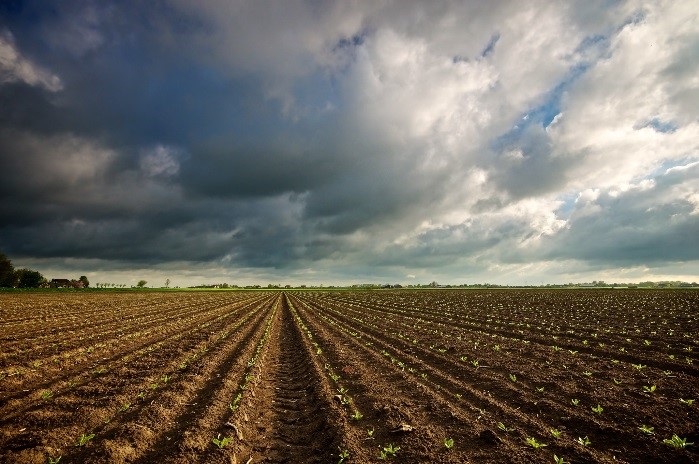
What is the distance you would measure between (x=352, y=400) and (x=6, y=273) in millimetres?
158327

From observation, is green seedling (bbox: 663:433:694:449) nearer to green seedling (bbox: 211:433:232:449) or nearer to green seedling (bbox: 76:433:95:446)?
green seedling (bbox: 211:433:232:449)

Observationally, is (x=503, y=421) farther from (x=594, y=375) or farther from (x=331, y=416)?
(x=594, y=375)

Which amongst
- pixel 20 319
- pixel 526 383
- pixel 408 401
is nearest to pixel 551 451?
pixel 408 401

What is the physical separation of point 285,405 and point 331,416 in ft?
7.33

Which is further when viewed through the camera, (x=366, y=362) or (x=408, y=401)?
(x=366, y=362)

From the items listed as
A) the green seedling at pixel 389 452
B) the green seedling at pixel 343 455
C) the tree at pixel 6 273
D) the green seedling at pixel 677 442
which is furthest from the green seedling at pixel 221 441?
the tree at pixel 6 273

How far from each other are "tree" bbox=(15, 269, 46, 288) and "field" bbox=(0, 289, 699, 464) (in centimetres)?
13877

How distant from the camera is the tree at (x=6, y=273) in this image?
376 feet

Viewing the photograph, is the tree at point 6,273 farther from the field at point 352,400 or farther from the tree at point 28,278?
the field at point 352,400

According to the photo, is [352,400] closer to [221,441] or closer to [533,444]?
[221,441]

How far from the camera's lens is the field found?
7020 mm

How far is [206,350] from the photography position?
17219 millimetres

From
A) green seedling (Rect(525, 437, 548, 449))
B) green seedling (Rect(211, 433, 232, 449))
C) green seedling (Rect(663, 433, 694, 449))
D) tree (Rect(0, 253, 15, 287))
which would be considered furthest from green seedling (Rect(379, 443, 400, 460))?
tree (Rect(0, 253, 15, 287))

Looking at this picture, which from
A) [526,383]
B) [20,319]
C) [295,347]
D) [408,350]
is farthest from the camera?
[20,319]
